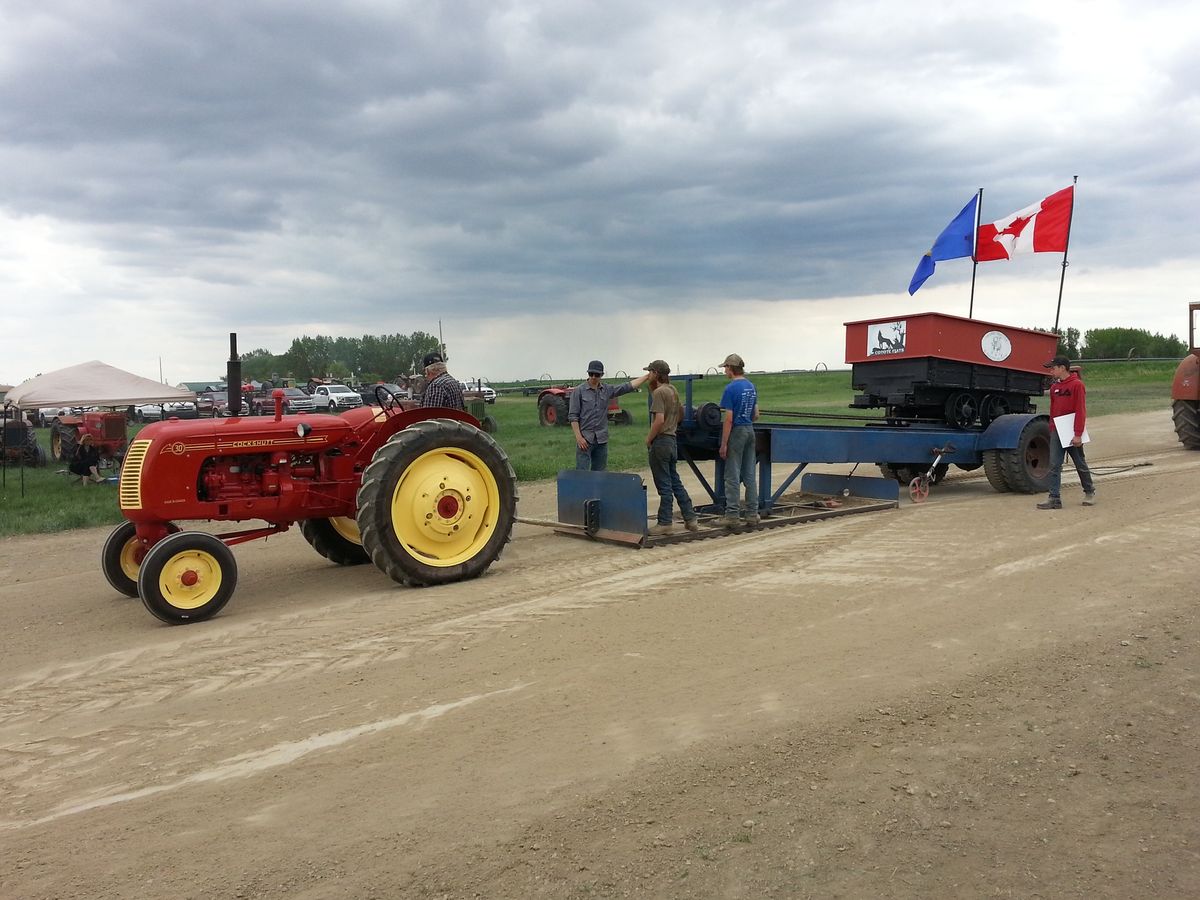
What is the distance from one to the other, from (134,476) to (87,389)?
14.3 m

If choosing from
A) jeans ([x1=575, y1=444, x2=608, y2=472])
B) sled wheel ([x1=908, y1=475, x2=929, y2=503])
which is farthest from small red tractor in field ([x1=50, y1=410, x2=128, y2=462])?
sled wheel ([x1=908, y1=475, x2=929, y2=503])

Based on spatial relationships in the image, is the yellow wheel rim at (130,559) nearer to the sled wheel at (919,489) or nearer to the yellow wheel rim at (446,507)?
the yellow wheel rim at (446,507)

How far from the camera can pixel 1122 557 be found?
7547 millimetres

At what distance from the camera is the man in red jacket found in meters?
10.4

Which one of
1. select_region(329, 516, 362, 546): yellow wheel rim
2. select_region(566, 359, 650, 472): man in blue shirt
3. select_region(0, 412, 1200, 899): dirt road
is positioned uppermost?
select_region(566, 359, 650, 472): man in blue shirt

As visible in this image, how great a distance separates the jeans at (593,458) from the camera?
378 inches

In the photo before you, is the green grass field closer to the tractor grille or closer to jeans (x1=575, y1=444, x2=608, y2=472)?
jeans (x1=575, y1=444, x2=608, y2=472)

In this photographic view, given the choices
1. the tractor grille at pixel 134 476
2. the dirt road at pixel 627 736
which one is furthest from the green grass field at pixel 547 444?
the tractor grille at pixel 134 476

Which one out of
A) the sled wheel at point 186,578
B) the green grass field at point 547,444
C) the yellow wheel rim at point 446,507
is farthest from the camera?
the green grass field at point 547,444

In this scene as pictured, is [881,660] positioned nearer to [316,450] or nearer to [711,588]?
[711,588]

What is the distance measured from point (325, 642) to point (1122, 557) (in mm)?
6123

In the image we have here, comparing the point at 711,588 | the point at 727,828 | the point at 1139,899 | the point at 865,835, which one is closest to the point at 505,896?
the point at 727,828

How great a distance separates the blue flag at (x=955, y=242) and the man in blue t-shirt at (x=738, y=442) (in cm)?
767

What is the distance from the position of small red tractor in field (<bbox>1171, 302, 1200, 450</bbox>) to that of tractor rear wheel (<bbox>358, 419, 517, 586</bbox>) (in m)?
13.6
